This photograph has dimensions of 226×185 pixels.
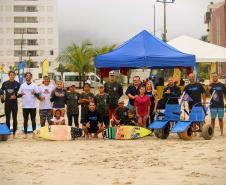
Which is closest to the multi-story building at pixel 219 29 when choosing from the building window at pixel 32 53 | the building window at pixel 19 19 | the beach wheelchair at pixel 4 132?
the building window at pixel 32 53

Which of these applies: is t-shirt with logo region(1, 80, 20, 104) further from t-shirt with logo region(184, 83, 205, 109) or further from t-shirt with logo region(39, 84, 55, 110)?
t-shirt with logo region(184, 83, 205, 109)

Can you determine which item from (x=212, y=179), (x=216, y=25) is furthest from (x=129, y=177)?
(x=216, y=25)

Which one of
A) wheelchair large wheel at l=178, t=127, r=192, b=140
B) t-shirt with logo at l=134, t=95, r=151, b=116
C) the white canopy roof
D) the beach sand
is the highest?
the white canopy roof

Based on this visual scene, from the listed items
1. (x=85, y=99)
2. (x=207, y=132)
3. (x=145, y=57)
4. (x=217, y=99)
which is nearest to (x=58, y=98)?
(x=85, y=99)

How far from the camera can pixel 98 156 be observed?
406 inches

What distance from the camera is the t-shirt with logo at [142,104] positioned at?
13531 millimetres

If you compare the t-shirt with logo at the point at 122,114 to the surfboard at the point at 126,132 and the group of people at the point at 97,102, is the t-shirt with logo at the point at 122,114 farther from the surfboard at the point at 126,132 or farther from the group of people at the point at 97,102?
the surfboard at the point at 126,132

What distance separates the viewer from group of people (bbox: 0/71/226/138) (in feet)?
44.0

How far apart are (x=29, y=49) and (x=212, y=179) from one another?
86.4m

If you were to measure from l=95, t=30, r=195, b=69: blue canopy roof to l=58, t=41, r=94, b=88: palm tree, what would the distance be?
4881cm

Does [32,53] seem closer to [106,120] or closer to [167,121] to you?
[106,120]

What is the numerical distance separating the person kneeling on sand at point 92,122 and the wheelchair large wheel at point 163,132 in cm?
138

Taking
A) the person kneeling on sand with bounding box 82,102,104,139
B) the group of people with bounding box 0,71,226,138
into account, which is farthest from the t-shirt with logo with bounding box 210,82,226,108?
the person kneeling on sand with bounding box 82,102,104,139

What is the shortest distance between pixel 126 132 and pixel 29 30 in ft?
269
